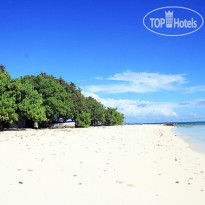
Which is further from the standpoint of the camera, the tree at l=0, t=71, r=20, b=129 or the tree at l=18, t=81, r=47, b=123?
the tree at l=18, t=81, r=47, b=123

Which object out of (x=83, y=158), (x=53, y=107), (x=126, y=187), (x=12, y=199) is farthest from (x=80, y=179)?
(x=53, y=107)

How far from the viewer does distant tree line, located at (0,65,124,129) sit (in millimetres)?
26919

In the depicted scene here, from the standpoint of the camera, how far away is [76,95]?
53844mm

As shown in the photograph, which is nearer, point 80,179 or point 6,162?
point 80,179

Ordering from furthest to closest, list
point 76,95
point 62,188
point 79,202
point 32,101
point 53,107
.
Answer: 1. point 76,95
2. point 53,107
3. point 32,101
4. point 62,188
5. point 79,202

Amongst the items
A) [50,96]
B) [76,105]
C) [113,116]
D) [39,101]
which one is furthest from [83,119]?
[113,116]

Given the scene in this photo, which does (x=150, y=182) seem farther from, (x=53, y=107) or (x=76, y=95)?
(x=76, y=95)

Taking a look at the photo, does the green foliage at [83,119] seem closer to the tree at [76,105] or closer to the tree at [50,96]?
the tree at [76,105]

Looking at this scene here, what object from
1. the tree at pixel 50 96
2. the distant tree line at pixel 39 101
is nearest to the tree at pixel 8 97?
the distant tree line at pixel 39 101

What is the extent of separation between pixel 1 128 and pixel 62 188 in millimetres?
28531

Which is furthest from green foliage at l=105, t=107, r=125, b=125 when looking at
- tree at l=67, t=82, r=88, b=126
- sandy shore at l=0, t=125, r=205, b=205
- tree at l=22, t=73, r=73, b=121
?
sandy shore at l=0, t=125, r=205, b=205

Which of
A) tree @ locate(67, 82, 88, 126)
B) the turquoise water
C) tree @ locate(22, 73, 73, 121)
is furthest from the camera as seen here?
tree @ locate(67, 82, 88, 126)

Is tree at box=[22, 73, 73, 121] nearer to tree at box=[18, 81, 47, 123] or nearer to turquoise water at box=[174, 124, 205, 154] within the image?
tree at box=[18, 81, 47, 123]

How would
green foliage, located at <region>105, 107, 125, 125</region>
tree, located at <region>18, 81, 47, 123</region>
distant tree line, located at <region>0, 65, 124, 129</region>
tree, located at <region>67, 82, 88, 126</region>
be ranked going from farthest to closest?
green foliage, located at <region>105, 107, 125, 125</region>, tree, located at <region>67, 82, 88, 126</region>, tree, located at <region>18, 81, 47, 123</region>, distant tree line, located at <region>0, 65, 124, 129</region>
